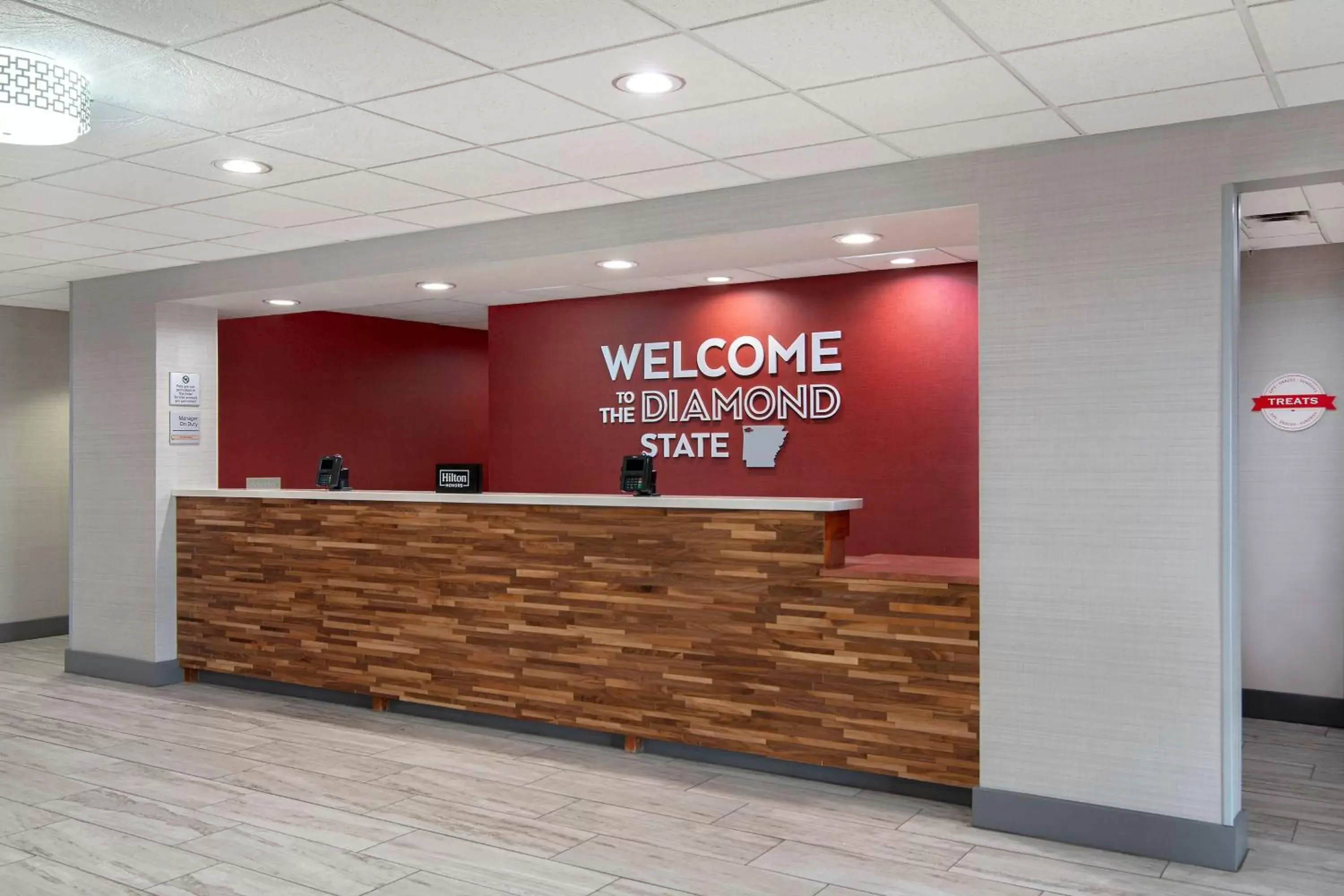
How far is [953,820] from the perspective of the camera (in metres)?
4.48

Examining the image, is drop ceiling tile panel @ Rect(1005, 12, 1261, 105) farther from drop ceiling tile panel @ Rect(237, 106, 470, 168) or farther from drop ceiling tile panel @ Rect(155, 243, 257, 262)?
drop ceiling tile panel @ Rect(155, 243, 257, 262)

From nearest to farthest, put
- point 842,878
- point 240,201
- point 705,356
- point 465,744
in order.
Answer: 1. point 842,878
2. point 240,201
3. point 465,744
4. point 705,356

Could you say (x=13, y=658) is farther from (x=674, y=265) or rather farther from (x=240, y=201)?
(x=674, y=265)

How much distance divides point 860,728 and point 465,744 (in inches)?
83.6

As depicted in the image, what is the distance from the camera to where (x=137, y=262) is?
6.89 m

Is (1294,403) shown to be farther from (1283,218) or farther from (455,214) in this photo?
(455,214)

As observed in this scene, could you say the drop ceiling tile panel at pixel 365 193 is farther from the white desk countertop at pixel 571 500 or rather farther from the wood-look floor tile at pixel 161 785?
the wood-look floor tile at pixel 161 785

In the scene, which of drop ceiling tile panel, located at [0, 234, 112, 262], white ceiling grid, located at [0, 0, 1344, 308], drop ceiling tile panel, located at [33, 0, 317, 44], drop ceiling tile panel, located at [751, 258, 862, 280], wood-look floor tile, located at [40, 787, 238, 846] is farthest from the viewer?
drop ceiling tile panel, located at [751, 258, 862, 280]

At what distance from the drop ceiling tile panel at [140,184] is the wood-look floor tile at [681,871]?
3.25 meters

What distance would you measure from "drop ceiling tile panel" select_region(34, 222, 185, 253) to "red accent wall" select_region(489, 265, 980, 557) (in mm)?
3129

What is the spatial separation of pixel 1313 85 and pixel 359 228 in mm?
4450

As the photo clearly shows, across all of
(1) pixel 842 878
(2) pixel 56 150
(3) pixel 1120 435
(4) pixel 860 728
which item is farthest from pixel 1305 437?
(2) pixel 56 150

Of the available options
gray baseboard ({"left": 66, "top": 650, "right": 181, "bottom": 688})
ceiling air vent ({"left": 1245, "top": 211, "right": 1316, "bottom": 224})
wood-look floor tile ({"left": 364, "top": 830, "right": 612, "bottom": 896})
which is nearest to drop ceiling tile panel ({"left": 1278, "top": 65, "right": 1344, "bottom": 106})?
ceiling air vent ({"left": 1245, "top": 211, "right": 1316, "bottom": 224})

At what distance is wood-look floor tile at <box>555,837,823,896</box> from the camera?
148 inches
